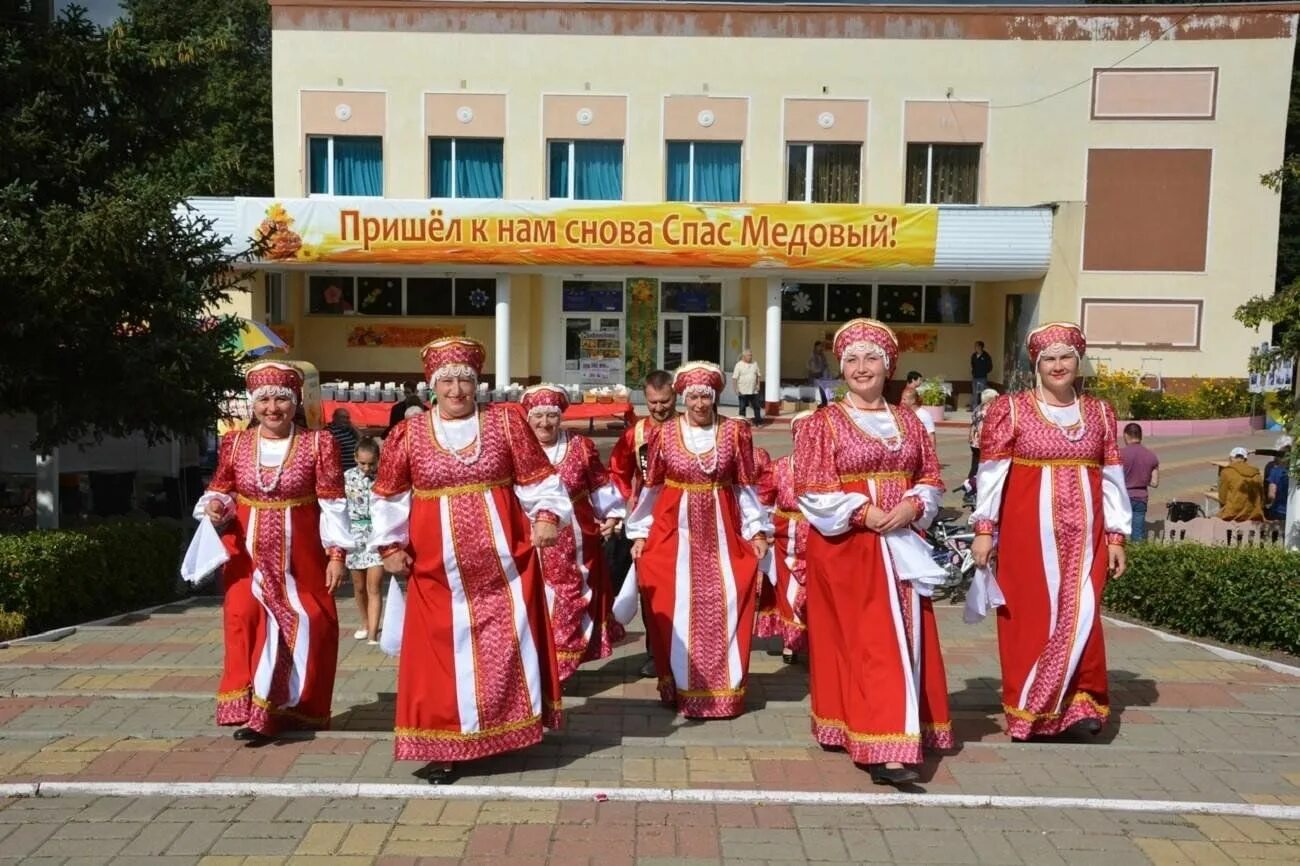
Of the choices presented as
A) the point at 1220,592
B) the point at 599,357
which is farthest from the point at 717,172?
the point at 1220,592

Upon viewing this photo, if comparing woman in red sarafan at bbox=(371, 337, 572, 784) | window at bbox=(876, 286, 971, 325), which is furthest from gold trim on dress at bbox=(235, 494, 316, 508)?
window at bbox=(876, 286, 971, 325)

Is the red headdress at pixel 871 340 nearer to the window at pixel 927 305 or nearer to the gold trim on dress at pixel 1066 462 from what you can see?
the gold trim on dress at pixel 1066 462

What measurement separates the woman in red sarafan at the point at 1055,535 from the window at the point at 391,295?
21.4 m

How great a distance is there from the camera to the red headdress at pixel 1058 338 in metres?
5.58

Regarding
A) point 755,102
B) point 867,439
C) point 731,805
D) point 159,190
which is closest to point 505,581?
point 731,805

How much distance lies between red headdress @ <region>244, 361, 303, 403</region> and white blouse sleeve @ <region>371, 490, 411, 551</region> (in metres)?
0.98

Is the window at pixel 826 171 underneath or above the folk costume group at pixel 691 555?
above

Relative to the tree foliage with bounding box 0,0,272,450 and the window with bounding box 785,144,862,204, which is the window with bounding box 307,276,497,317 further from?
the tree foliage with bounding box 0,0,272,450

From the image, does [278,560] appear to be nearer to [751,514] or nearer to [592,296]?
[751,514]

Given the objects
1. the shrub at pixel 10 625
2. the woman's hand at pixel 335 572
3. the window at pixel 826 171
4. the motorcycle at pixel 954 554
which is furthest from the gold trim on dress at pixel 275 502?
the window at pixel 826 171

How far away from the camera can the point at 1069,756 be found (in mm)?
5500

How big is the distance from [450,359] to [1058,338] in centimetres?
290

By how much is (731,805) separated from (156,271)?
6870 mm

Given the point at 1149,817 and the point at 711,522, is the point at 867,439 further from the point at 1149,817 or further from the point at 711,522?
the point at 1149,817
